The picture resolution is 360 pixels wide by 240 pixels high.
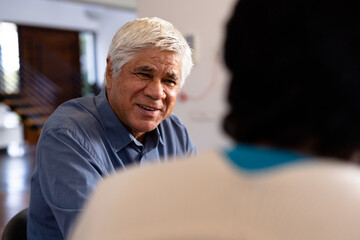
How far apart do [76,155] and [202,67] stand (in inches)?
96.0

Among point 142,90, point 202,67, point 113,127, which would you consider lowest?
point 202,67

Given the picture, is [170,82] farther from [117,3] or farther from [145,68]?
[117,3]

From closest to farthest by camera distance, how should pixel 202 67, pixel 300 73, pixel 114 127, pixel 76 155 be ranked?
pixel 300 73 < pixel 76 155 < pixel 114 127 < pixel 202 67

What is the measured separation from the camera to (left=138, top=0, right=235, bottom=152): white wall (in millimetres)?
3424

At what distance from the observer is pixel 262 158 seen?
0.51 meters

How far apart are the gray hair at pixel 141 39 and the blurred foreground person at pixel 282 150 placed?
846 mm

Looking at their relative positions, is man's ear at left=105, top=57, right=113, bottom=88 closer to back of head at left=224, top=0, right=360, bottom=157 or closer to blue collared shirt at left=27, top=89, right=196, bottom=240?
blue collared shirt at left=27, top=89, right=196, bottom=240

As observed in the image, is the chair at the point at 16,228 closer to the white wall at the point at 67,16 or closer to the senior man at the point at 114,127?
the senior man at the point at 114,127

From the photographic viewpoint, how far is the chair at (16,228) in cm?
126

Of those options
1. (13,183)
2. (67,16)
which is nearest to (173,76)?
(13,183)

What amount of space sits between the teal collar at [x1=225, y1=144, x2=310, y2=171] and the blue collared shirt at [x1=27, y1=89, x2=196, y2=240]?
0.70 metres

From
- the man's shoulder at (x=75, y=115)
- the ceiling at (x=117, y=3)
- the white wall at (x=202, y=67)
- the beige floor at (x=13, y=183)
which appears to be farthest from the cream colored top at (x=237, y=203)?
the ceiling at (x=117, y=3)

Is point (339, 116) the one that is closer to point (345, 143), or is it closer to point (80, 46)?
point (345, 143)

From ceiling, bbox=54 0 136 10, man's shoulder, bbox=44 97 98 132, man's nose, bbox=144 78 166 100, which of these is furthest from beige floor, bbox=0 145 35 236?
ceiling, bbox=54 0 136 10
